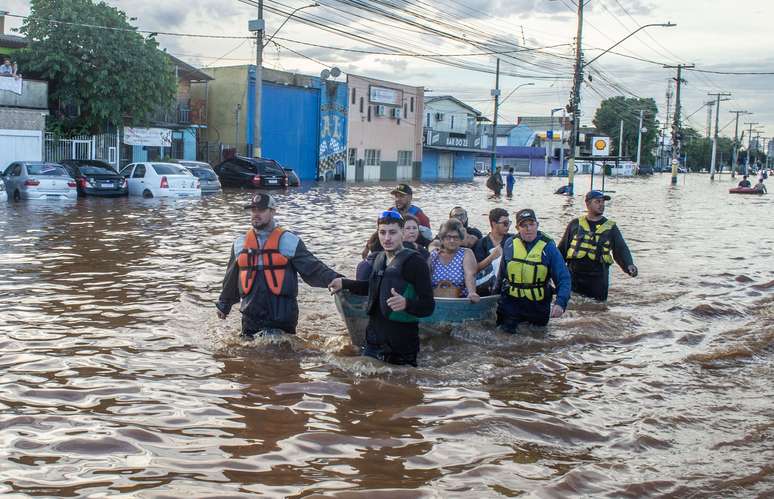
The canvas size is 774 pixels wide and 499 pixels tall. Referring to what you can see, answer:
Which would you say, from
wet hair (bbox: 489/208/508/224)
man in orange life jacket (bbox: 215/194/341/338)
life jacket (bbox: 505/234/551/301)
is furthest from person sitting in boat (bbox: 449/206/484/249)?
man in orange life jacket (bbox: 215/194/341/338)

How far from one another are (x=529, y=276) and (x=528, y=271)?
6 centimetres

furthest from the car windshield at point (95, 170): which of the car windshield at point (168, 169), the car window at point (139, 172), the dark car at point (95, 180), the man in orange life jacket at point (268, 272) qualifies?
the man in orange life jacket at point (268, 272)

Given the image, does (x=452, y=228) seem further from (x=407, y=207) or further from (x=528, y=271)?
(x=407, y=207)

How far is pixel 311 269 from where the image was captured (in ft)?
24.6

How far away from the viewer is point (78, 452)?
548 cm

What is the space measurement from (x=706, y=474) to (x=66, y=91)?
34.9 meters

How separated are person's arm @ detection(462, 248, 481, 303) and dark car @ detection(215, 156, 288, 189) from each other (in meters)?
29.8

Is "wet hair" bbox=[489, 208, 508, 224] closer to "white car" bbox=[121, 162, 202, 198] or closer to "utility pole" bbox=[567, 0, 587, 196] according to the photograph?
"white car" bbox=[121, 162, 202, 198]

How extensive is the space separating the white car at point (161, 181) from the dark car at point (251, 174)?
6.93 m

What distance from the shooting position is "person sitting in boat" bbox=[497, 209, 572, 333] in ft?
28.3

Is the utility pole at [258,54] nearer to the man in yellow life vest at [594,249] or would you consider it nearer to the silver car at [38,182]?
the silver car at [38,182]

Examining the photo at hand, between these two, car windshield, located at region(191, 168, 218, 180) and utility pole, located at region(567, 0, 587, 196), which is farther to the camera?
utility pole, located at region(567, 0, 587, 196)

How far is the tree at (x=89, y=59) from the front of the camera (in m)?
Result: 35.2

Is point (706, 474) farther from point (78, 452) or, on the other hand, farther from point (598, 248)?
point (598, 248)
